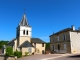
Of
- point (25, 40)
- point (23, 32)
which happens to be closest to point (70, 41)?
point (25, 40)

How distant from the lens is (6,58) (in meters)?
26.1

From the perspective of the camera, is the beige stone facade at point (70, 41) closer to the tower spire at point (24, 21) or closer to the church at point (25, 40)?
the church at point (25, 40)

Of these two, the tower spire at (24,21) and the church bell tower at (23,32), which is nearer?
the church bell tower at (23,32)

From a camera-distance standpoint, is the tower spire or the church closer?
the church

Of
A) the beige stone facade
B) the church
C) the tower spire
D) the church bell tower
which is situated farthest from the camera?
the tower spire

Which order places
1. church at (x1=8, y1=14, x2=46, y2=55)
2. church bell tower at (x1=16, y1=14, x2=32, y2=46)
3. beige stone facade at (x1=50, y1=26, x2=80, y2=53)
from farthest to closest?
church bell tower at (x1=16, y1=14, x2=32, y2=46) → church at (x1=8, y1=14, x2=46, y2=55) → beige stone facade at (x1=50, y1=26, x2=80, y2=53)

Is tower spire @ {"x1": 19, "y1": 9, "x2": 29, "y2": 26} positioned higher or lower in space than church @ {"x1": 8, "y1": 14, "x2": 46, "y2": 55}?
higher

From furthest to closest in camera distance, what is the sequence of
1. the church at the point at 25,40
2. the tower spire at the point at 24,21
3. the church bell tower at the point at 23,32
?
the tower spire at the point at 24,21
the church bell tower at the point at 23,32
the church at the point at 25,40

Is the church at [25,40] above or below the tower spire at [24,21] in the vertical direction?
below

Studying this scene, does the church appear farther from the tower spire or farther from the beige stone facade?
the beige stone facade

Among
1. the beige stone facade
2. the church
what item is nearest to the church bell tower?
the church

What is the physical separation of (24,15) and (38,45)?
41.1 ft

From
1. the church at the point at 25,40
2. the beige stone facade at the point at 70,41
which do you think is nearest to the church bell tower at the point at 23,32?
the church at the point at 25,40

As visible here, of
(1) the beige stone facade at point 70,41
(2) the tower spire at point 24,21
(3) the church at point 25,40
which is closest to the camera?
(1) the beige stone facade at point 70,41
